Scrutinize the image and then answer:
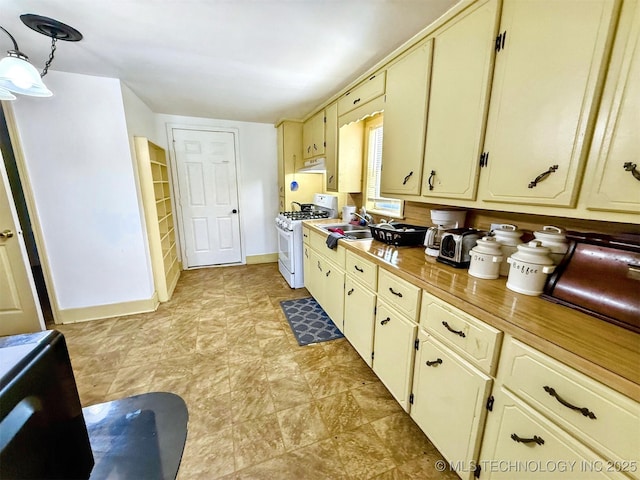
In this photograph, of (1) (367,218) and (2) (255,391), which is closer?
(2) (255,391)

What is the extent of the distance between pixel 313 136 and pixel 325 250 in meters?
1.68

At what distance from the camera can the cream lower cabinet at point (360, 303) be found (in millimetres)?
1757

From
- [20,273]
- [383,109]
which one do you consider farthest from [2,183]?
[383,109]

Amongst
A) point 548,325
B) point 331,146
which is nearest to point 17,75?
point 331,146

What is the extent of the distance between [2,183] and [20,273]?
77cm

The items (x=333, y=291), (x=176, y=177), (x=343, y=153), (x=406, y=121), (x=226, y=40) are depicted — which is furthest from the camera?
(x=176, y=177)

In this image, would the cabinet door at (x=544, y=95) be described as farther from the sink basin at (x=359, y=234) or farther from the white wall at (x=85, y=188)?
the white wall at (x=85, y=188)

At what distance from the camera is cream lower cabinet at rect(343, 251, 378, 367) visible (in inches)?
69.2

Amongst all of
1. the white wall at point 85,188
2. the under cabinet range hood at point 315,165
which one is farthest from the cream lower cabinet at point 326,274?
the white wall at point 85,188

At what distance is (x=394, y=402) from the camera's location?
1.69 meters

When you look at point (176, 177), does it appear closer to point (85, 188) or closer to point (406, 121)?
point (85, 188)

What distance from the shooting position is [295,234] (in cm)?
320

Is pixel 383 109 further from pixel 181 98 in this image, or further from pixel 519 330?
pixel 181 98

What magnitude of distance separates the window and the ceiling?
1.63 feet
